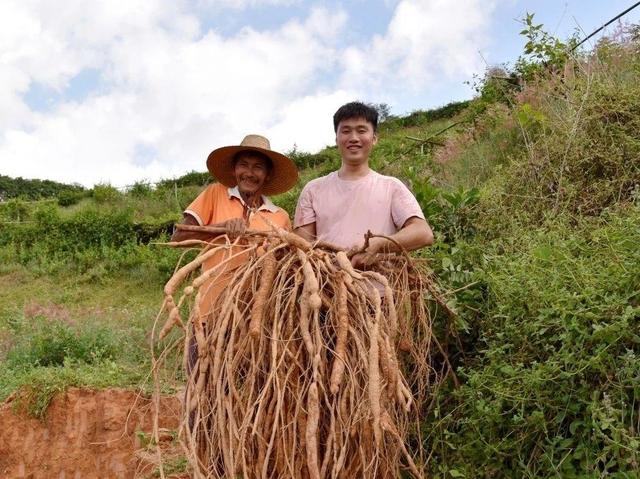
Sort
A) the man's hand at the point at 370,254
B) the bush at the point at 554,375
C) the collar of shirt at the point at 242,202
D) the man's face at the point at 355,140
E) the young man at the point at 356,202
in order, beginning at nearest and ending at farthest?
the man's hand at the point at 370,254
the bush at the point at 554,375
the young man at the point at 356,202
the man's face at the point at 355,140
the collar of shirt at the point at 242,202

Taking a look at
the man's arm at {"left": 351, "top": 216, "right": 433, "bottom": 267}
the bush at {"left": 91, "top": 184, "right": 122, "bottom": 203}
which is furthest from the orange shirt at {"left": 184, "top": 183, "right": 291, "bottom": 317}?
the bush at {"left": 91, "top": 184, "right": 122, "bottom": 203}

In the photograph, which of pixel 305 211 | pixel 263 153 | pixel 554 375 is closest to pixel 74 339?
pixel 263 153

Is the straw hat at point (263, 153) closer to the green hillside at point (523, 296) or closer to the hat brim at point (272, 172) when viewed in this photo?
the hat brim at point (272, 172)

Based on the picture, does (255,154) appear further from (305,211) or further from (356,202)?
(356,202)

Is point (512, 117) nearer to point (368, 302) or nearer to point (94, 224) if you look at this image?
point (368, 302)

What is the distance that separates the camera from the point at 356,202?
2.58m

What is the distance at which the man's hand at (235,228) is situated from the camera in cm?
220

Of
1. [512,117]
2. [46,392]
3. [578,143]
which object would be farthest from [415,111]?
[46,392]

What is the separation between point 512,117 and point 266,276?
478 centimetres

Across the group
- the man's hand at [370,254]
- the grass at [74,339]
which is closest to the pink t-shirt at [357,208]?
the man's hand at [370,254]

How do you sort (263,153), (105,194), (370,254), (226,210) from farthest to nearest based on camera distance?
(105,194)
(263,153)
(226,210)
(370,254)

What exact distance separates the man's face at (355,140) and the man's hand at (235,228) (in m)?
0.63

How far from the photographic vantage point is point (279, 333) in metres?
1.96

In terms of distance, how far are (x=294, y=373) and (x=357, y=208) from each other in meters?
0.84
